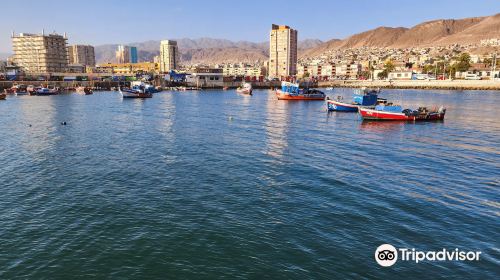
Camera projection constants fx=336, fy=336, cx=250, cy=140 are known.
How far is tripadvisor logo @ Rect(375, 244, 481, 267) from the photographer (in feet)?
60.1

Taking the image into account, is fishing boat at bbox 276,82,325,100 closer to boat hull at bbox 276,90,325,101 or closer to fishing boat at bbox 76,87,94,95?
boat hull at bbox 276,90,325,101

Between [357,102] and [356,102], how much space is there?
0.58 meters

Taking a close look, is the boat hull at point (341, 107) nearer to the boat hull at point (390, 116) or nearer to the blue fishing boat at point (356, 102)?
the blue fishing boat at point (356, 102)

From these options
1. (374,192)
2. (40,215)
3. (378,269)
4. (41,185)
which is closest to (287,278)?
(378,269)

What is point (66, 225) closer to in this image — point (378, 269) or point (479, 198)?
point (378, 269)

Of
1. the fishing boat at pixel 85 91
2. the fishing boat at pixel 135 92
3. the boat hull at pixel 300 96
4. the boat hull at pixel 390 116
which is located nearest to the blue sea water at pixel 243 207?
the boat hull at pixel 390 116

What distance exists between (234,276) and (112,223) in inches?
403

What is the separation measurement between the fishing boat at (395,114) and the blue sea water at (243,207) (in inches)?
824

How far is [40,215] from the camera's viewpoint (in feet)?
77.9

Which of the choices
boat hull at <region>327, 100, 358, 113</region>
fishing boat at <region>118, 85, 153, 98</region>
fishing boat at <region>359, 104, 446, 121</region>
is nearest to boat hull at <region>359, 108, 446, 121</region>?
fishing boat at <region>359, 104, 446, 121</region>

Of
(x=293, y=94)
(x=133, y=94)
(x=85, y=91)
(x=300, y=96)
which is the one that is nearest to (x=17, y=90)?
(x=85, y=91)

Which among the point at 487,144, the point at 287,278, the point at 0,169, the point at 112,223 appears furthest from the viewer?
the point at 487,144

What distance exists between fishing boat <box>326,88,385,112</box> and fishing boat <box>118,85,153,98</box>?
81218 millimetres

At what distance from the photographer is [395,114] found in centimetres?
7044
